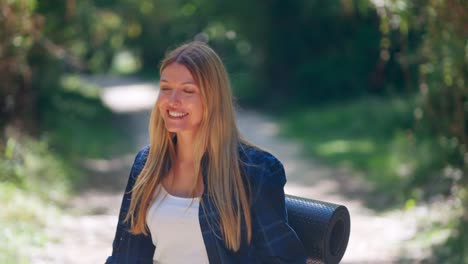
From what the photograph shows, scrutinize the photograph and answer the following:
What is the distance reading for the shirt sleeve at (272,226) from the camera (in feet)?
10.2

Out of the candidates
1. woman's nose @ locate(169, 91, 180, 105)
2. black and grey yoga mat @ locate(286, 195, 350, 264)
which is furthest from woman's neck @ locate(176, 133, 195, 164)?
black and grey yoga mat @ locate(286, 195, 350, 264)

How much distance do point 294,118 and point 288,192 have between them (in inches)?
413

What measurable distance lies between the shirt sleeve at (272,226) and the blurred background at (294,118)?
2.26 m

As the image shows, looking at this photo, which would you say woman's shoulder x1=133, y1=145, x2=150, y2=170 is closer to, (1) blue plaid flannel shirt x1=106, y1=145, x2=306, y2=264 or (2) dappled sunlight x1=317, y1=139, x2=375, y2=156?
(1) blue plaid flannel shirt x1=106, y1=145, x2=306, y2=264

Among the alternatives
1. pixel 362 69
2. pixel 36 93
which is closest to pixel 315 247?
pixel 36 93

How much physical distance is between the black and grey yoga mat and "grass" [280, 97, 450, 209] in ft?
24.6

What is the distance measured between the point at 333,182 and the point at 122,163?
16.5 ft

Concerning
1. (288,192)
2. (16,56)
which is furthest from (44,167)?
(288,192)

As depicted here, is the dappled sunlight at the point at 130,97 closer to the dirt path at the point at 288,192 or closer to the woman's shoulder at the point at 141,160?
the dirt path at the point at 288,192

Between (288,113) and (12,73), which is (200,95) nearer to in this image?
(12,73)

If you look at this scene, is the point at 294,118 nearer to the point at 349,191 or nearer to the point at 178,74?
the point at 349,191

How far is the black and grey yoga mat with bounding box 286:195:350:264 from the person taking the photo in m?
3.22

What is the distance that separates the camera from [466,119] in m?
10.1

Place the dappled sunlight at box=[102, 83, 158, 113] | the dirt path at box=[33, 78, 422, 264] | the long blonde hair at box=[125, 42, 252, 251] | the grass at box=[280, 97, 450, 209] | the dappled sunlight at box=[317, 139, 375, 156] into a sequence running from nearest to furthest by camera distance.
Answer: the long blonde hair at box=[125, 42, 252, 251] → the dirt path at box=[33, 78, 422, 264] → the grass at box=[280, 97, 450, 209] → the dappled sunlight at box=[317, 139, 375, 156] → the dappled sunlight at box=[102, 83, 158, 113]
